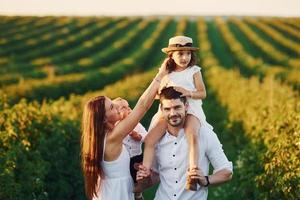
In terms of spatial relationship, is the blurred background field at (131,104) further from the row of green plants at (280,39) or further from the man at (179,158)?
the man at (179,158)

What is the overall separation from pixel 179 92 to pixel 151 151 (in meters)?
0.62

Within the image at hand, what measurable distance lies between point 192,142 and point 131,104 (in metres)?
13.0

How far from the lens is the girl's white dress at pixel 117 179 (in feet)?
19.5

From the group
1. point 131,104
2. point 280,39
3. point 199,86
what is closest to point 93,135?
point 199,86

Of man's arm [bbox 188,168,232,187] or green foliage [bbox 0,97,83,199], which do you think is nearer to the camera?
man's arm [bbox 188,168,232,187]

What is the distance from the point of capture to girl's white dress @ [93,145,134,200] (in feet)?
19.5

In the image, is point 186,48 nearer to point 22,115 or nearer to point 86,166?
point 86,166

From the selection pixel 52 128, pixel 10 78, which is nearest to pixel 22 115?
pixel 52 128

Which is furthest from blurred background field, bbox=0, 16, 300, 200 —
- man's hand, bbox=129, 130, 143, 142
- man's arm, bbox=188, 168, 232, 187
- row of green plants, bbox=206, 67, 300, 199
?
man's arm, bbox=188, 168, 232, 187

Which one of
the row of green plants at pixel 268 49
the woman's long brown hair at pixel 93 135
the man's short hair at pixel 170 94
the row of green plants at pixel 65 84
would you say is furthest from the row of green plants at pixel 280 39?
the woman's long brown hair at pixel 93 135

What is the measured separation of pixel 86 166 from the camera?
19.4ft

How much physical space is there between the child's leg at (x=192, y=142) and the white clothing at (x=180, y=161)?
0.20ft

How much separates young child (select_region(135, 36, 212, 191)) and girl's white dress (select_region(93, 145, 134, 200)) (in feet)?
0.44

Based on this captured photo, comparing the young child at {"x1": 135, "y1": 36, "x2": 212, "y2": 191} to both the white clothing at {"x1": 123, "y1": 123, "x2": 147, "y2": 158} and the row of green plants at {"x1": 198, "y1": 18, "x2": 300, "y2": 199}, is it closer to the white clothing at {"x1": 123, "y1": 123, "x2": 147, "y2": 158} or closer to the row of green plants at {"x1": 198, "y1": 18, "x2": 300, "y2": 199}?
the white clothing at {"x1": 123, "y1": 123, "x2": 147, "y2": 158}
